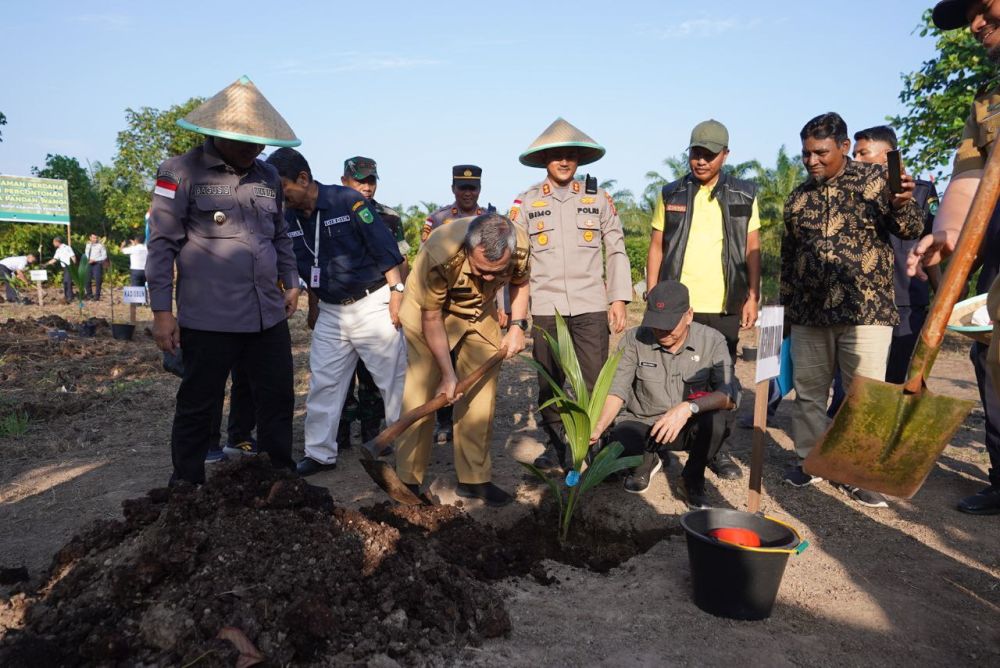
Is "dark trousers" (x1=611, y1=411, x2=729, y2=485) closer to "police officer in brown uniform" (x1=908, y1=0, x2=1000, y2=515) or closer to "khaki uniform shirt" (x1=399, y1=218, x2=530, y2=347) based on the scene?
"khaki uniform shirt" (x1=399, y1=218, x2=530, y2=347)

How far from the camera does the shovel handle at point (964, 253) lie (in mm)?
1788

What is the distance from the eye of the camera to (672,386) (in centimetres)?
378

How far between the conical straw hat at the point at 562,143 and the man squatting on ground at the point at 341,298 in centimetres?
105

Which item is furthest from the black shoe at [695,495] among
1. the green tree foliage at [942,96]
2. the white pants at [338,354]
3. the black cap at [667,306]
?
the green tree foliage at [942,96]

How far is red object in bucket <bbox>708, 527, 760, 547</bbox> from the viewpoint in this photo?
267 centimetres

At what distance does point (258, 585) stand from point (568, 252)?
2.61 m

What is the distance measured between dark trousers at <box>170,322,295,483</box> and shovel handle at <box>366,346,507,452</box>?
0.74 metres

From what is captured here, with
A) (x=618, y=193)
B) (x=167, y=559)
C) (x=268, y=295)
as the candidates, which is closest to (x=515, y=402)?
(x=268, y=295)

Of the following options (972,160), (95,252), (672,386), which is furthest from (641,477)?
(95,252)

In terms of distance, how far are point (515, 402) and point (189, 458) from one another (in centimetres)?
355

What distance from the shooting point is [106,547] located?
8.76 ft

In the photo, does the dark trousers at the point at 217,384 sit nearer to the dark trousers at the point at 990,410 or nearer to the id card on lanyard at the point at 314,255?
the id card on lanyard at the point at 314,255

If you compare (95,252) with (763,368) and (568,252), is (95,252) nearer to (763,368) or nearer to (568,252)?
(568,252)

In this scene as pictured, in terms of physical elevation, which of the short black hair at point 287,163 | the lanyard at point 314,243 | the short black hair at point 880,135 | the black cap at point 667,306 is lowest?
the black cap at point 667,306
